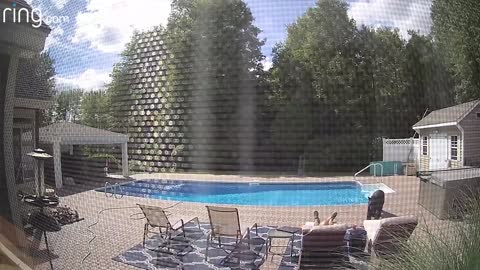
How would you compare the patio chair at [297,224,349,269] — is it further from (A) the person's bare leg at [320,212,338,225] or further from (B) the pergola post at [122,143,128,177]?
(B) the pergola post at [122,143,128,177]

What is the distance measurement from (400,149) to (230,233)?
817mm

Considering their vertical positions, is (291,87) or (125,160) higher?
(291,87)

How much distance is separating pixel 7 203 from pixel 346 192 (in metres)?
2.33

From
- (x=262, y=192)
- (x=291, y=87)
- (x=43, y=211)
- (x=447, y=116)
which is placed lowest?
(x=43, y=211)

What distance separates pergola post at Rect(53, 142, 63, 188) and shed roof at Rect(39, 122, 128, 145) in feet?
0.15

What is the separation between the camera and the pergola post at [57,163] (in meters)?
2.08

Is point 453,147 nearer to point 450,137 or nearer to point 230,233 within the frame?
point 450,137

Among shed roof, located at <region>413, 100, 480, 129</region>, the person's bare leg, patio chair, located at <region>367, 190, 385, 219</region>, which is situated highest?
shed roof, located at <region>413, 100, 480, 129</region>

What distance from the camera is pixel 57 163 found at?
209cm

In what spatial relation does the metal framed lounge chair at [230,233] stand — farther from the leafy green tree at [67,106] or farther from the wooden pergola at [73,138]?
the leafy green tree at [67,106]

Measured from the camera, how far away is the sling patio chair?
1.63 m

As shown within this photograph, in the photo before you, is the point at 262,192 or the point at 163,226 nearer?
the point at 262,192

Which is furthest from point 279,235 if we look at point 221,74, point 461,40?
point 461,40

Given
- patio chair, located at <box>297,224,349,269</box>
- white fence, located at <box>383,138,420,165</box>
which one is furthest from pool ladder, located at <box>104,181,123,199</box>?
white fence, located at <box>383,138,420,165</box>
